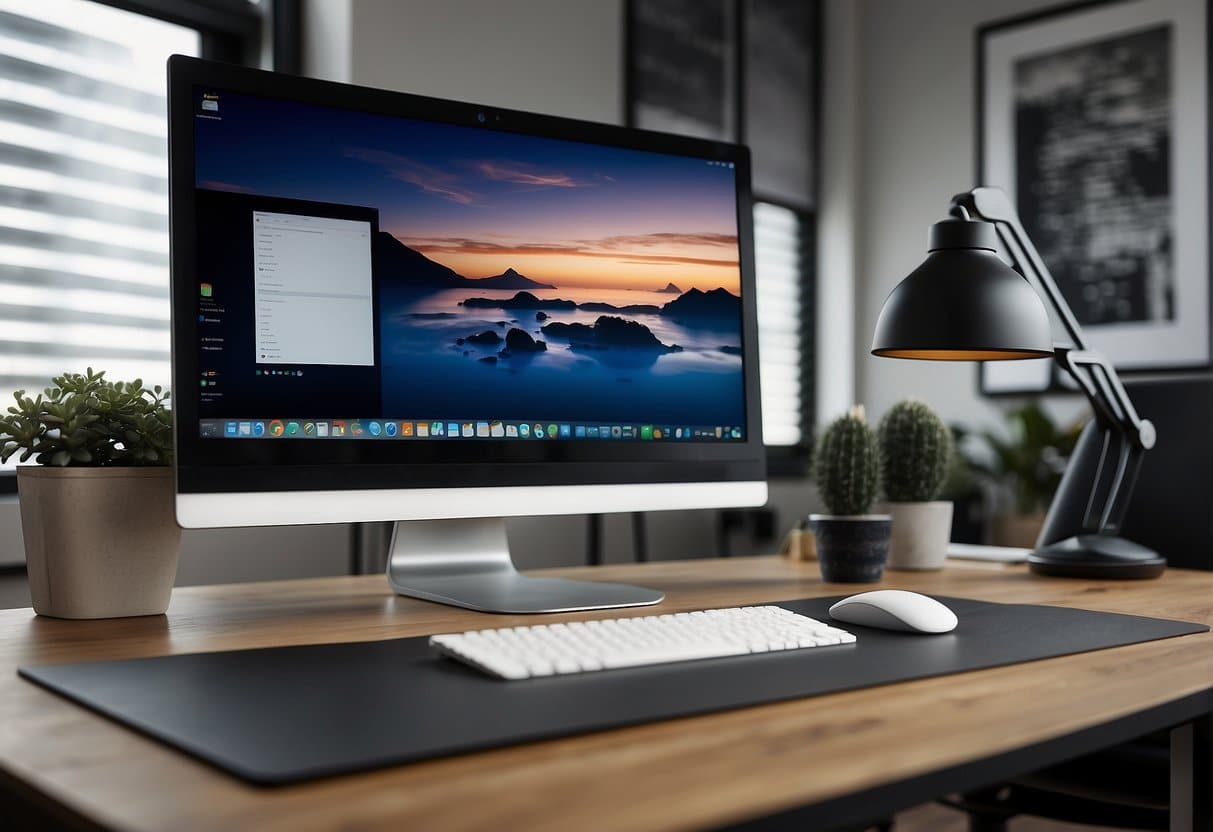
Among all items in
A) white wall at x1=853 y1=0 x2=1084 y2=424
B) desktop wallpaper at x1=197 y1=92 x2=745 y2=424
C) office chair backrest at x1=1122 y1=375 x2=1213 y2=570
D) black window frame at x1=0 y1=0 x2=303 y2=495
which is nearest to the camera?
desktop wallpaper at x1=197 y1=92 x2=745 y2=424

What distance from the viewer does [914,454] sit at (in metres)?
1.45

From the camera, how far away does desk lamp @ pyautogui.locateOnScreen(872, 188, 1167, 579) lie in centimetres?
120

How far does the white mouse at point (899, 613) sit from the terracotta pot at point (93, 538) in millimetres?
597

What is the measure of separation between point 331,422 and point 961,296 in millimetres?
703

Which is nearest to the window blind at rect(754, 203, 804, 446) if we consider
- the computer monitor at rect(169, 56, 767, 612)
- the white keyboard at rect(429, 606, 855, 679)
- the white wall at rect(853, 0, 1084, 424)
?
the white wall at rect(853, 0, 1084, 424)

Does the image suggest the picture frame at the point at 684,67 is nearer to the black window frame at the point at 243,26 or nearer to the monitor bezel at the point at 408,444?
the black window frame at the point at 243,26

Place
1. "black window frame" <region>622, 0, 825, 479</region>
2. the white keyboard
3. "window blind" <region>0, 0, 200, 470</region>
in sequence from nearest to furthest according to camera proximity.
A: the white keyboard
"window blind" <region>0, 0, 200, 470</region>
"black window frame" <region>622, 0, 825, 479</region>

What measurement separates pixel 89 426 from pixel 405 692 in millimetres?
486

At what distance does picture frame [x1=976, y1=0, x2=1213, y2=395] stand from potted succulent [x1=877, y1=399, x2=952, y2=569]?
1952 mm

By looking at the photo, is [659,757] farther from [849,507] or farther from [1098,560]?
[1098,560]

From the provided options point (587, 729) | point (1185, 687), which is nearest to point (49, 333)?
point (587, 729)

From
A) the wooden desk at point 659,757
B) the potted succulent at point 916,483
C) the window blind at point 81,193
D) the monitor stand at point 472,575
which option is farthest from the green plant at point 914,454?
the window blind at point 81,193

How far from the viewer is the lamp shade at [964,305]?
1.19 metres

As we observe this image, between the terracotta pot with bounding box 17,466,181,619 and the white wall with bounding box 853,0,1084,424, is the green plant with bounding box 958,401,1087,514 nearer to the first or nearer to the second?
the white wall with bounding box 853,0,1084,424
